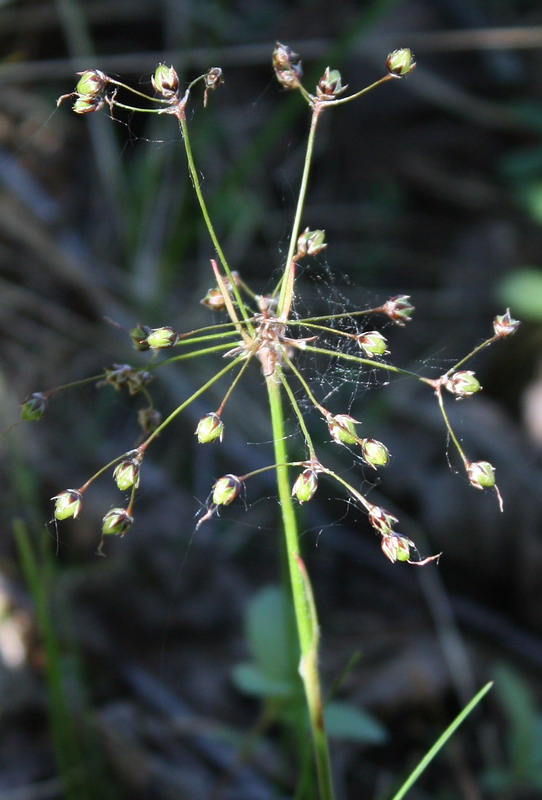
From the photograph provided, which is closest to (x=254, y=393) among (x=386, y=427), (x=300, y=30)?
(x=386, y=427)

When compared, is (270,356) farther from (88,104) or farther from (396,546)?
(88,104)

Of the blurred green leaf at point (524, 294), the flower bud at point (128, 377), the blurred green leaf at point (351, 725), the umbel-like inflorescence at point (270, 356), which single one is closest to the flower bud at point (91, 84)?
the umbel-like inflorescence at point (270, 356)

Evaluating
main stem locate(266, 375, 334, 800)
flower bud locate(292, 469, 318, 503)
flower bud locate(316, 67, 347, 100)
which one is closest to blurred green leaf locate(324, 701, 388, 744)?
main stem locate(266, 375, 334, 800)

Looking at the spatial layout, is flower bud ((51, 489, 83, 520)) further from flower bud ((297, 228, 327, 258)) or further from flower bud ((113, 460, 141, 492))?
flower bud ((297, 228, 327, 258))

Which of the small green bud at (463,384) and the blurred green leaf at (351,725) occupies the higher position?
the small green bud at (463,384)

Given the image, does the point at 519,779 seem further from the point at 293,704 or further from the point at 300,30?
the point at 300,30

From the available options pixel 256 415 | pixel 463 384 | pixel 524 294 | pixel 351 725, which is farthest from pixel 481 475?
pixel 524 294

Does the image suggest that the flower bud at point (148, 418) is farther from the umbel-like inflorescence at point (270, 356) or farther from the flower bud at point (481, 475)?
the flower bud at point (481, 475)
